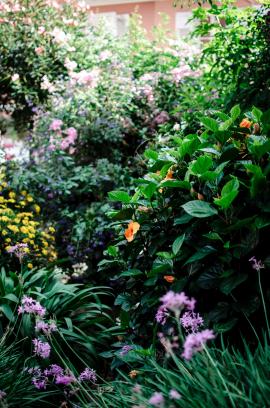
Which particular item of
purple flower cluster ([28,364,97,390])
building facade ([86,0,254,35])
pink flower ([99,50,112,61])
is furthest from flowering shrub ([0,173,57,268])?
building facade ([86,0,254,35])

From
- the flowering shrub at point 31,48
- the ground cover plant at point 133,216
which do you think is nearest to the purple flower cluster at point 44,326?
the ground cover plant at point 133,216

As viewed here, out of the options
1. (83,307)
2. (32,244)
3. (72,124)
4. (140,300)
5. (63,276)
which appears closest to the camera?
(140,300)

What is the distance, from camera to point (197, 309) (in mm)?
2529

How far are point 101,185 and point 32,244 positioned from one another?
1.25 metres

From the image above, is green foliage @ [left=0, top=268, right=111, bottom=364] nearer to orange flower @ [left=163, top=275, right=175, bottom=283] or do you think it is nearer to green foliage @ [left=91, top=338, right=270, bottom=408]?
orange flower @ [left=163, top=275, right=175, bottom=283]

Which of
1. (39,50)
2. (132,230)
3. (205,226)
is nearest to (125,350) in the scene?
(132,230)

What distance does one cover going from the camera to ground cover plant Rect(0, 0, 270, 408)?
2287mm

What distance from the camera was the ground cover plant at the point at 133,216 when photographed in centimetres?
229

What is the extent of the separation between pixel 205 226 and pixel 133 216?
19.5 inches

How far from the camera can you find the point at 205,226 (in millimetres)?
2531

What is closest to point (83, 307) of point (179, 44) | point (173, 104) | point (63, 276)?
point (63, 276)

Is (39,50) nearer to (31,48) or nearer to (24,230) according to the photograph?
(31,48)

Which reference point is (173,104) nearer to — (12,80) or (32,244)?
(12,80)

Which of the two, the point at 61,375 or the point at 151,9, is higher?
the point at 151,9
